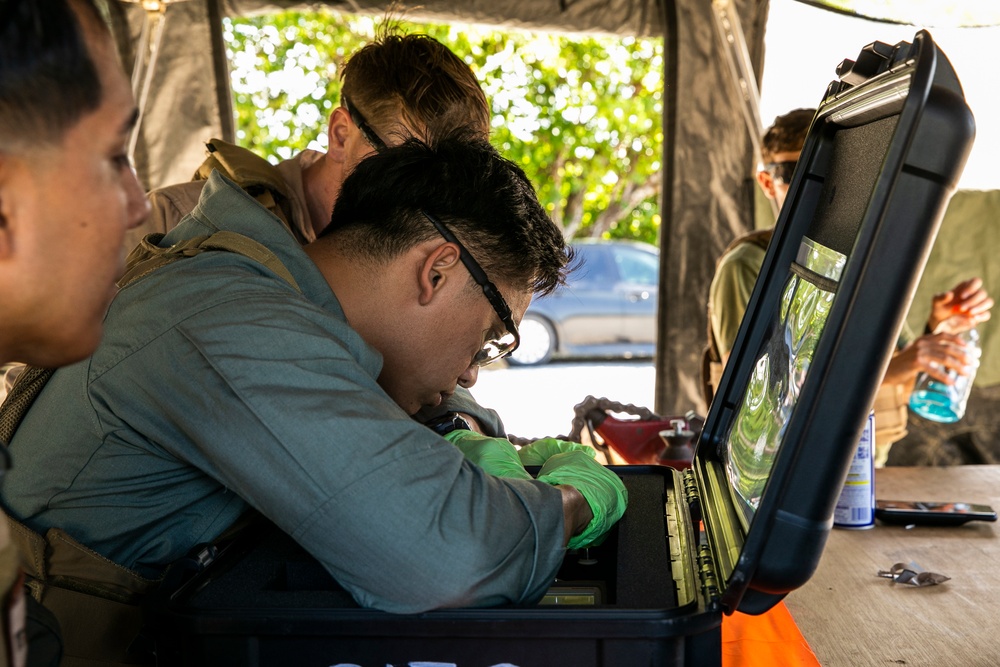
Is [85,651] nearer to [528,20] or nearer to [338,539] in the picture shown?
[338,539]

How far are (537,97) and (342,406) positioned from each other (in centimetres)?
962

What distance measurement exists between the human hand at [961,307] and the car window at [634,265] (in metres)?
7.26

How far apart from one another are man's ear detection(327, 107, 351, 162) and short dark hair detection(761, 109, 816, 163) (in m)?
1.56

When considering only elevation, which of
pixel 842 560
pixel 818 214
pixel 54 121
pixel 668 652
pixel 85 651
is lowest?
pixel 842 560

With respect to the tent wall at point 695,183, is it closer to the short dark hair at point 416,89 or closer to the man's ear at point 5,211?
the short dark hair at point 416,89

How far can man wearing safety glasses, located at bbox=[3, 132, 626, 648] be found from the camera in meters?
1.02

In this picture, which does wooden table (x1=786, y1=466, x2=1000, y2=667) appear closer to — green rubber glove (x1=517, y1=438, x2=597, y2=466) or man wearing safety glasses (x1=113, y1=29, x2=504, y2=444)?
green rubber glove (x1=517, y1=438, x2=597, y2=466)

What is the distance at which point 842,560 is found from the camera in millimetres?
1757

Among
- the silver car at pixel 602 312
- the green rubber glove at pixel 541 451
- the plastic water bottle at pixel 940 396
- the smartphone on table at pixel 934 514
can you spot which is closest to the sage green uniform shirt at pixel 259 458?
the green rubber glove at pixel 541 451

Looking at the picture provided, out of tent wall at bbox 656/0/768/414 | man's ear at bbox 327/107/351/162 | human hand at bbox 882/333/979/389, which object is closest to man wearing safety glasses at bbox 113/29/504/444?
man's ear at bbox 327/107/351/162

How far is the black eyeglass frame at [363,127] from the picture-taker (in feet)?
7.94

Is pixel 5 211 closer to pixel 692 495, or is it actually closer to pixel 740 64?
pixel 692 495

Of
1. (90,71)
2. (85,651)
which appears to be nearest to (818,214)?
(90,71)

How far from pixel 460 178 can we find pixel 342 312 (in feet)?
0.88
